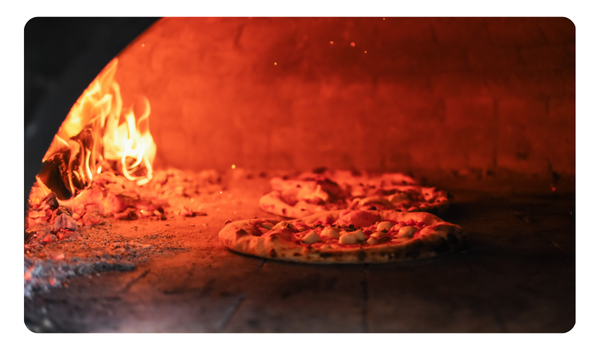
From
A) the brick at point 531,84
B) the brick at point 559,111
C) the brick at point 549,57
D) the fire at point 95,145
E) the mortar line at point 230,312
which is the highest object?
the brick at point 549,57

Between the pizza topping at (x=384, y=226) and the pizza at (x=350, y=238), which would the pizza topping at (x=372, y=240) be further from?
the pizza topping at (x=384, y=226)

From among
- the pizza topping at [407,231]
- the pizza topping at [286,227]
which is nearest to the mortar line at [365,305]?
the pizza topping at [407,231]

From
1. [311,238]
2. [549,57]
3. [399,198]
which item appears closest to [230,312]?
[311,238]

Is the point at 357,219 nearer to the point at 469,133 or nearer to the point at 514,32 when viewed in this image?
the point at 469,133

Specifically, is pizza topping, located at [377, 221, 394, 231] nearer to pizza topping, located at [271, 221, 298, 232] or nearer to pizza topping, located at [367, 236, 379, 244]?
pizza topping, located at [367, 236, 379, 244]

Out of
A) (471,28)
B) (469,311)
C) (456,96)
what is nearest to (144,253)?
(469,311)

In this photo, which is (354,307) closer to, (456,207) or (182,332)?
(182,332)

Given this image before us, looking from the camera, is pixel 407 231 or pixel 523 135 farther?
pixel 523 135
